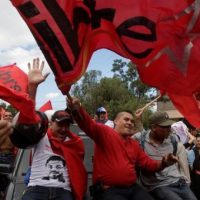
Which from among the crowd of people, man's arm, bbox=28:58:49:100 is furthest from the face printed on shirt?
man's arm, bbox=28:58:49:100

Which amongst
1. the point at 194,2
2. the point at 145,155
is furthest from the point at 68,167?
the point at 194,2

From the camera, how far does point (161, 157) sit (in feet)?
19.0

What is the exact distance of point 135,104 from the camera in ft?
157

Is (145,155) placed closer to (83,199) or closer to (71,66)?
(83,199)

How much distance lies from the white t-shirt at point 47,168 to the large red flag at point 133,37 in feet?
2.96

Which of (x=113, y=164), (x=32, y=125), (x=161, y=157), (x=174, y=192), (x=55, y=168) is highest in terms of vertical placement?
(x=32, y=125)

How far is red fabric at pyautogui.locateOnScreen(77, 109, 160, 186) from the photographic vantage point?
502 cm

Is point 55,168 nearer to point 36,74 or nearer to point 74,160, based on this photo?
point 74,160

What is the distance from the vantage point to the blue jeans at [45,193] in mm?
4801

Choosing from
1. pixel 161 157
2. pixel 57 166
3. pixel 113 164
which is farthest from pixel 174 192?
pixel 57 166

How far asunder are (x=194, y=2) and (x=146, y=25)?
0.46 m

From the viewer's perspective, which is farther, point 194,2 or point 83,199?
point 83,199

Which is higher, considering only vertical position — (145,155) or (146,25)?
(146,25)

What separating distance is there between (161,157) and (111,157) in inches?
36.3
